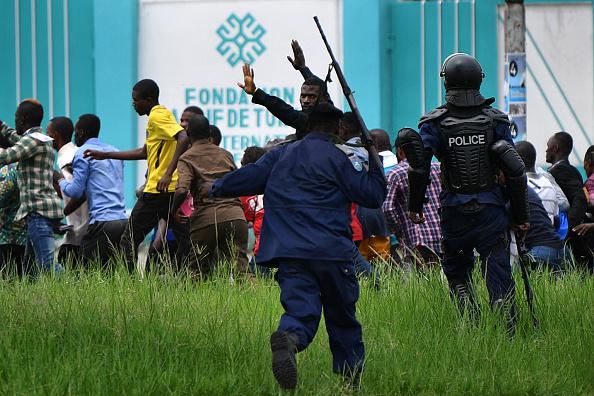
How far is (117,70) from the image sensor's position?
18188 millimetres

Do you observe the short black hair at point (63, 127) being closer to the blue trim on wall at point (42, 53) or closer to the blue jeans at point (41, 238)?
the blue jeans at point (41, 238)

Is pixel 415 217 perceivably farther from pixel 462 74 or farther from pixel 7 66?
pixel 7 66

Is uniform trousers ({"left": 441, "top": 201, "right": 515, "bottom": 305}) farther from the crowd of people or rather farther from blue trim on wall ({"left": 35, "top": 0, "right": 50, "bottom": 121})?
blue trim on wall ({"left": 35, "top": 0, "right": 50, "bottom": 121})

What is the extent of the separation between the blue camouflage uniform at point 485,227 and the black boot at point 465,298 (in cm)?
12

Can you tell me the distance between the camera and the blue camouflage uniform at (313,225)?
679 centimetres

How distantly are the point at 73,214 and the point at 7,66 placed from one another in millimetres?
7007

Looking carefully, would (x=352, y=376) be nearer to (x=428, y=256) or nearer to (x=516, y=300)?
(x=516, y=300)

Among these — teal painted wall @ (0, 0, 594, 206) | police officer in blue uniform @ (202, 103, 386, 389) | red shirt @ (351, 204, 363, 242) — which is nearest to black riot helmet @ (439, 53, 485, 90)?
police officer in blue uniform @ (202, 103, 386, 389)

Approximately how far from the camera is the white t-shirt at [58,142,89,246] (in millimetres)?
11820

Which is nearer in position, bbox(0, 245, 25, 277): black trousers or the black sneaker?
the black sneaker

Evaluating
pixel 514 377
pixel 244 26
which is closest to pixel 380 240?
pixel 514 377

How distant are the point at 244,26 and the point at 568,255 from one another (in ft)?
24.4

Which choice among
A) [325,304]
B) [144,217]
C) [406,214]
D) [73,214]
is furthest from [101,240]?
[325,304]

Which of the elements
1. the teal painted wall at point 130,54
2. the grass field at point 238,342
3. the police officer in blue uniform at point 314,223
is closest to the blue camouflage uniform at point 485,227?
the grass field at point 238,342
